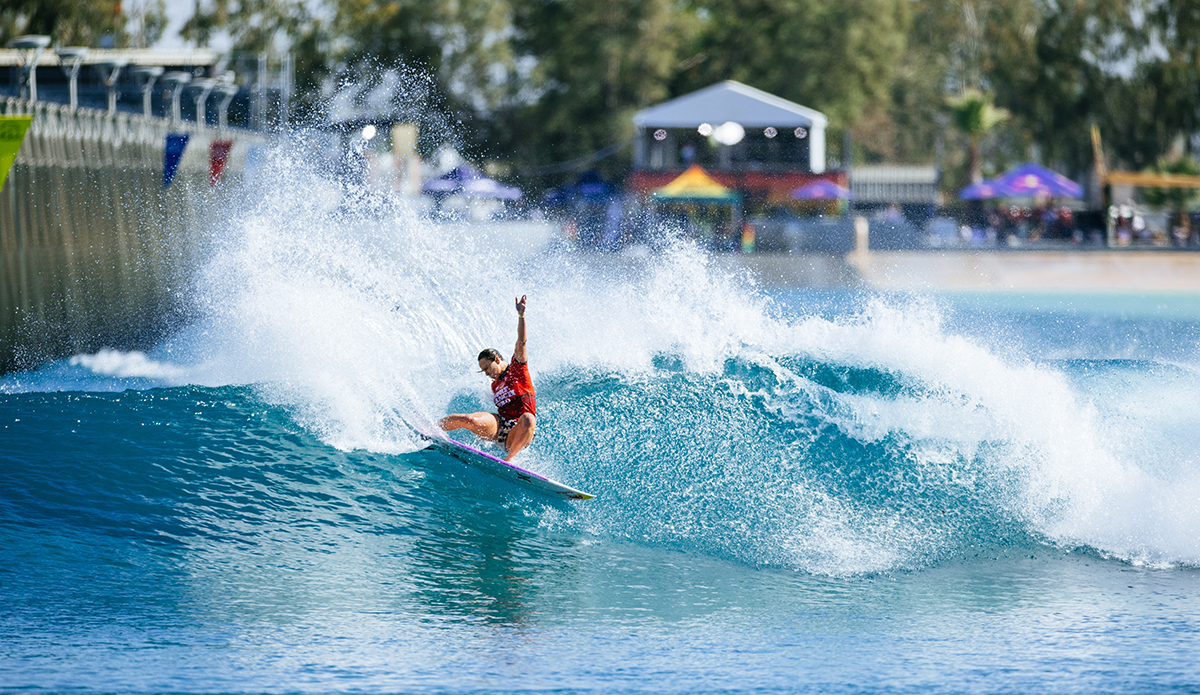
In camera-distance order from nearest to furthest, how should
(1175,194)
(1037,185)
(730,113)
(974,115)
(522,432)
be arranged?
(522,432) → (1037,185) → (730,113) → (1175,194) → (974,115)

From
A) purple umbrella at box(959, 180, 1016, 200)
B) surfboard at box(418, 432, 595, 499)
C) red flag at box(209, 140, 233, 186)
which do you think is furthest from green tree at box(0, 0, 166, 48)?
surfboard at box(418, 432, 595, 499)

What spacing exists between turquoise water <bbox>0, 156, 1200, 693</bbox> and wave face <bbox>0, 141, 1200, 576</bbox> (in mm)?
41

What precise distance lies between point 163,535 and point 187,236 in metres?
13.7

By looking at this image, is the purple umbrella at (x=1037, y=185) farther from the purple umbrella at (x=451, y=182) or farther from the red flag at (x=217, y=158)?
the red flag at (x=217, y=158)

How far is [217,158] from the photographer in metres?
25.7

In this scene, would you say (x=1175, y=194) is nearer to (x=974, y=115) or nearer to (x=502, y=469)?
(x=974, y=115)

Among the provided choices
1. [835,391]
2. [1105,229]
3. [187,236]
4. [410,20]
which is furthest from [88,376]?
[410,20]

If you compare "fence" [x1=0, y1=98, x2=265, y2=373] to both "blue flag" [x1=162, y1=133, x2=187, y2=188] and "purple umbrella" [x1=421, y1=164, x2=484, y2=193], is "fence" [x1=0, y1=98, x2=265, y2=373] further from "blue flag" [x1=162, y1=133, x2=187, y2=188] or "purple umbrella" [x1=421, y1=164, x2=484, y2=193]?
"purple umbrella" [x1=421, y1=164, x2=484, y2=193]

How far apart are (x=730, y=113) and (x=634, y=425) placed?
3282 cm

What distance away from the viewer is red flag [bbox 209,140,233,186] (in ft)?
83.8

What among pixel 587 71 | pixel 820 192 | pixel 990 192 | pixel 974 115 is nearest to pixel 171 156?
pixel 820 192

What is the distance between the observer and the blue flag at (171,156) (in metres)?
22.5

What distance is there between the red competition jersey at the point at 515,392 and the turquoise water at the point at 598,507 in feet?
3.45

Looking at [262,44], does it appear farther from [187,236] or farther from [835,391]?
[835,391]
